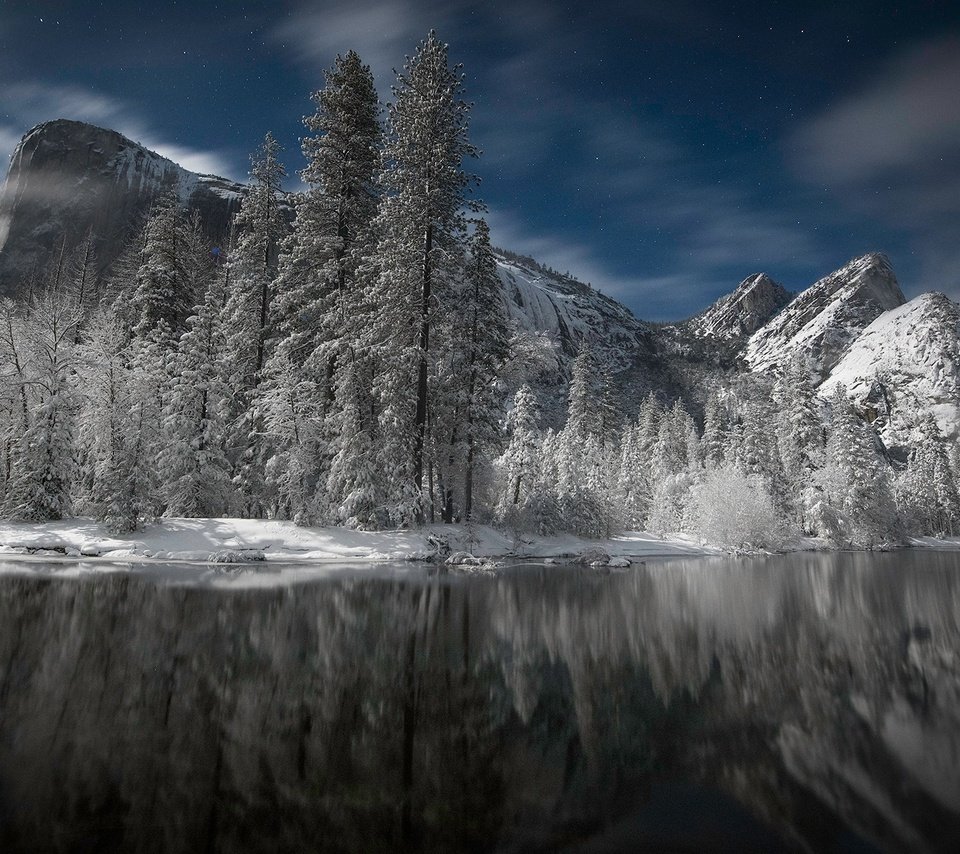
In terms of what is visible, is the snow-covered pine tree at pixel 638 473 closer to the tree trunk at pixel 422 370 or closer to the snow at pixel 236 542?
the tree trunk at pixel 422 370

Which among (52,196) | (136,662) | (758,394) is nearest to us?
(136,662)

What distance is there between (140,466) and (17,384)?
771 cm

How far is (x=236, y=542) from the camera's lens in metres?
23.8

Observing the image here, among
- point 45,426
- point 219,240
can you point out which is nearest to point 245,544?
point 45,426

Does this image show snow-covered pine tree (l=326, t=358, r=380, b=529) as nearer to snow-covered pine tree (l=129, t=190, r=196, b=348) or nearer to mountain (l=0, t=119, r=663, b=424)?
snow-covered pine tree (l=129, t=190, r=196, b=348)

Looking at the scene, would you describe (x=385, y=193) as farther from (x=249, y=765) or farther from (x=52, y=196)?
(x=52, y=196)

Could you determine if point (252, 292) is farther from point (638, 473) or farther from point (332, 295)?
point (638, 473)

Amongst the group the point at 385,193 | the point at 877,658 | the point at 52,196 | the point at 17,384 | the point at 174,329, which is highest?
the point at 52,196

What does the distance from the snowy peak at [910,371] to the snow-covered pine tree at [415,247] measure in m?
135

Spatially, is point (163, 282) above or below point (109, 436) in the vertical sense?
above

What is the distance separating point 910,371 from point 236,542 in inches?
6529

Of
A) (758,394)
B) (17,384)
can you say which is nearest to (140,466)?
(17,384)

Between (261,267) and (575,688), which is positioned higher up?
(261,267)

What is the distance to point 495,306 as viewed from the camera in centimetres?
3238
